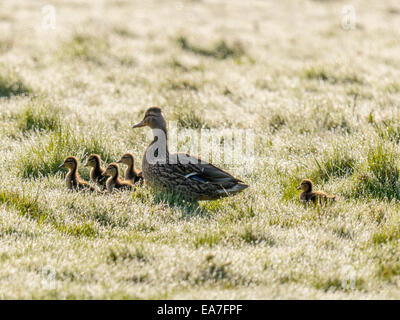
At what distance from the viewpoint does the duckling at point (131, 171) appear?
6.99 meters

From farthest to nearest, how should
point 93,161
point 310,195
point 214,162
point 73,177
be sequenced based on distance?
point 214,162
point 93,161
point 73,177
point 310,195

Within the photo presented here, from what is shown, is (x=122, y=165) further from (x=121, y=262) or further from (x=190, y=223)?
(x=121, y=262)

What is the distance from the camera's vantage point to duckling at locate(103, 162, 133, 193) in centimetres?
662

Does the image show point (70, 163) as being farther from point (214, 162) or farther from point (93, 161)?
point (214, 162)

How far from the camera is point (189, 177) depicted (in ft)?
20.8

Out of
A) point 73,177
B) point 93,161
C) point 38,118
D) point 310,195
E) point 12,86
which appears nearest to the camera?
point 310,195

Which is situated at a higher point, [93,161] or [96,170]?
[93,161]

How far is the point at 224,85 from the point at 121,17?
31.3ft

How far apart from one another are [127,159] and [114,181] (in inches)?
17.2

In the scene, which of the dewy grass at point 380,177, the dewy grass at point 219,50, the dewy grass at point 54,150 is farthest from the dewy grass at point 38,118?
the dewy grass at point 219,50

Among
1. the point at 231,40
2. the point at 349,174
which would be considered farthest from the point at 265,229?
the point at 231,40

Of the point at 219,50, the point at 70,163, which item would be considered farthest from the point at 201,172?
the point at 219,50

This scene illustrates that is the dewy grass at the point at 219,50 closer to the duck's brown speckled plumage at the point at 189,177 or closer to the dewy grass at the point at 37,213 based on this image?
the duck's brown speckled plumage at the point at 189,177

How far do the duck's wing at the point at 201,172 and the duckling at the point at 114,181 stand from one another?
0.69 m
